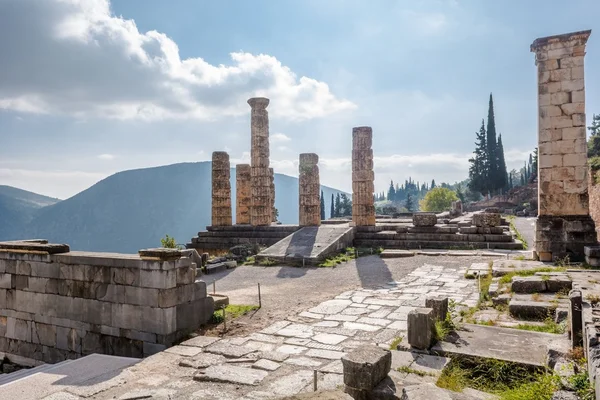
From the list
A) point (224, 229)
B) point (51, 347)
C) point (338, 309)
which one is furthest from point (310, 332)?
point (224, 229)

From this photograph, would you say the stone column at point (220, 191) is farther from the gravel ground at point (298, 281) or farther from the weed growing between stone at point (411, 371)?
the weed growing between stone at point (411, 371)

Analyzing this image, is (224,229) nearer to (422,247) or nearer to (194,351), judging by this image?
(422,247)

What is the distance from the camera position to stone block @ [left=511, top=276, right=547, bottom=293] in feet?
22.9

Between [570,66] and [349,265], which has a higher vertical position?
[570,66]

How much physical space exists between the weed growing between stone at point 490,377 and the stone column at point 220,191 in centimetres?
1671

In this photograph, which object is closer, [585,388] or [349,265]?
[585,388]

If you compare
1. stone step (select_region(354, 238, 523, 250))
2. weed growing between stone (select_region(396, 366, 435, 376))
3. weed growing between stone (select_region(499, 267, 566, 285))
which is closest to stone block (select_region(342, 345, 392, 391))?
weed growing between stone (select_region(396, 366, 435, 376))

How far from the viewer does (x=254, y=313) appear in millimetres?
7160

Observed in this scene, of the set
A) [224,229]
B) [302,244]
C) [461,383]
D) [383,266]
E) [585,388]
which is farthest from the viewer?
[224,229]

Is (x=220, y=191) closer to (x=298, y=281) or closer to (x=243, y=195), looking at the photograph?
(x=243, y=195)

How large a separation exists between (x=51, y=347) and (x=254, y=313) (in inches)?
160

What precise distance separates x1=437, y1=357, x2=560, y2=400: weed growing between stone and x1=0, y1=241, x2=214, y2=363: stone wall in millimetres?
4143

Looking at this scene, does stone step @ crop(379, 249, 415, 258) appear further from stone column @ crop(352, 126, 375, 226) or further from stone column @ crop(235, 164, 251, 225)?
stone column @ crop(235, 164, 251, 225)

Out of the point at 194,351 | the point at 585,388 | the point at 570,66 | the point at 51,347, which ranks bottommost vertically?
the point at 51,347
